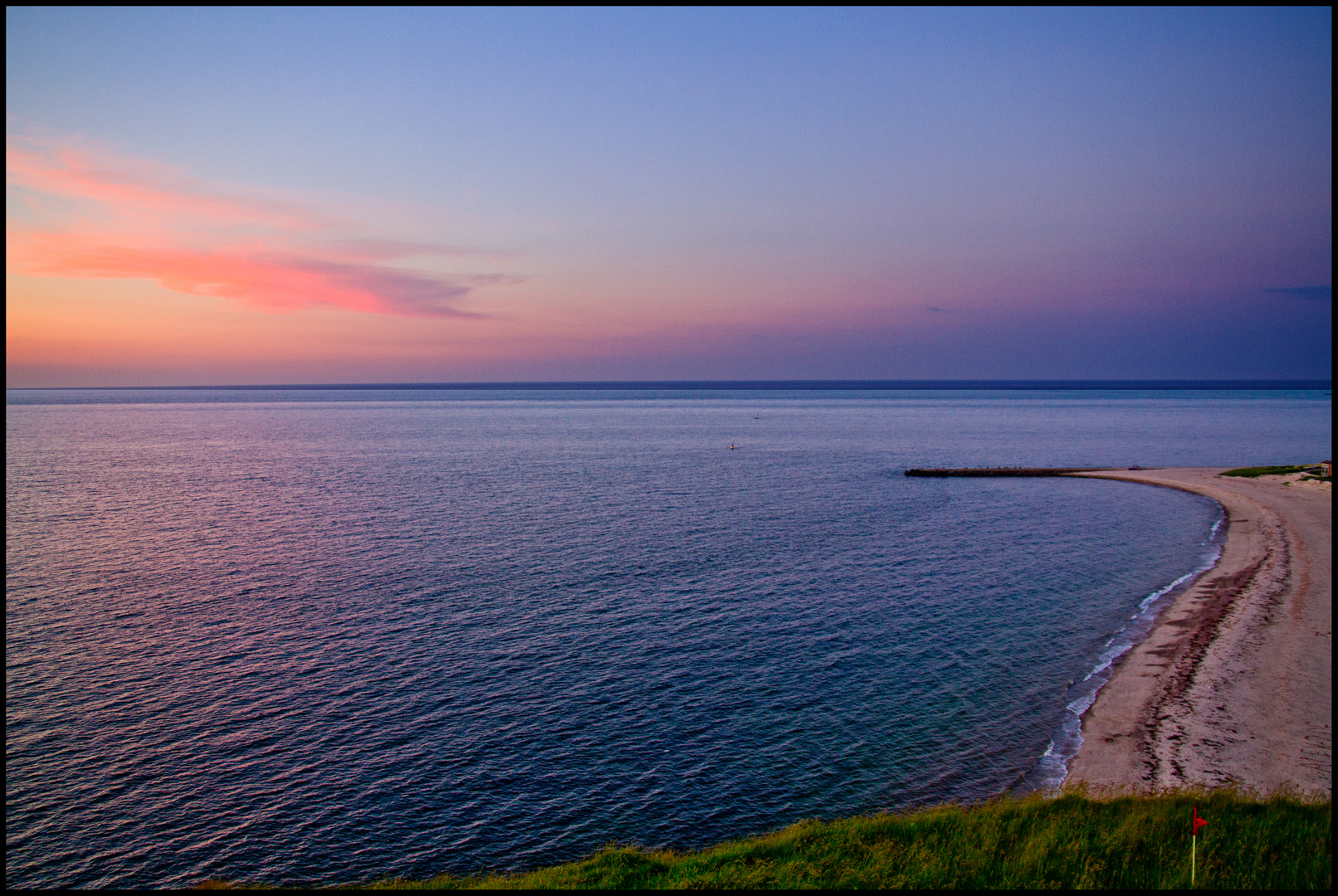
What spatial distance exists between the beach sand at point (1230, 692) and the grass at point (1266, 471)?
46.5 m

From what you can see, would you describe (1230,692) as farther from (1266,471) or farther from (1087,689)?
(1266,471)

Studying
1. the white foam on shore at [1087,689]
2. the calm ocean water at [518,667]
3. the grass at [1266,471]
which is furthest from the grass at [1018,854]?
the grass at [1266,471]

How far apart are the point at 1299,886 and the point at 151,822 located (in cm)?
3251

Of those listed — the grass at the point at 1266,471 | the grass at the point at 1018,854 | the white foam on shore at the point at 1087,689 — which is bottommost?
the white foam on shore at the point at 1087,689

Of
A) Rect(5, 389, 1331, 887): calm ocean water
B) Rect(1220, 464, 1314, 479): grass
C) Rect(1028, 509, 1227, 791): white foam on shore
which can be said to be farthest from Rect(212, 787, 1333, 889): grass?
Rect(1220, 464, 1314, 479): grass

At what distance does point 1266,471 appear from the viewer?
9756 cm

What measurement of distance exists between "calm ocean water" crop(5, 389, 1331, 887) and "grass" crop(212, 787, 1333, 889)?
3.61 metres

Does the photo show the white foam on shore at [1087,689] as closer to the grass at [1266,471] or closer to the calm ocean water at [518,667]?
the calm ocean water at [518,667]

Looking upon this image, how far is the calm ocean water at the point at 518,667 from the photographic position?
26.4 meters

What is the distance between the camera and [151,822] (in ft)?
85.6

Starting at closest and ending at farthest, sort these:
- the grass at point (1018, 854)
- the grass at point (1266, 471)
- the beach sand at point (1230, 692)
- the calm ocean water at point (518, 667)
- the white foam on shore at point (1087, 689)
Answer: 1. the grass at point (1018, 854)
2. the calm ocean water at point (518, 667)
3. the beach sand at point (1230, 692)
4. the white foam on shore at point (1087, 689)
5. the grass at point (1266, 471)

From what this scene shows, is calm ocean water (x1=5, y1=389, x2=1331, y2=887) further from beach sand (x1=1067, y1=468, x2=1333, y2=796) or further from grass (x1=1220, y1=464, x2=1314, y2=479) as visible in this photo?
grass (x1=1220, y1=464, x2=1314, y2=479)

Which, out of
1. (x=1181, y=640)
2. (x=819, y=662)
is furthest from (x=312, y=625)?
(x=1181, y=640)

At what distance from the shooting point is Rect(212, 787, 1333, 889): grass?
1959 centimetres
